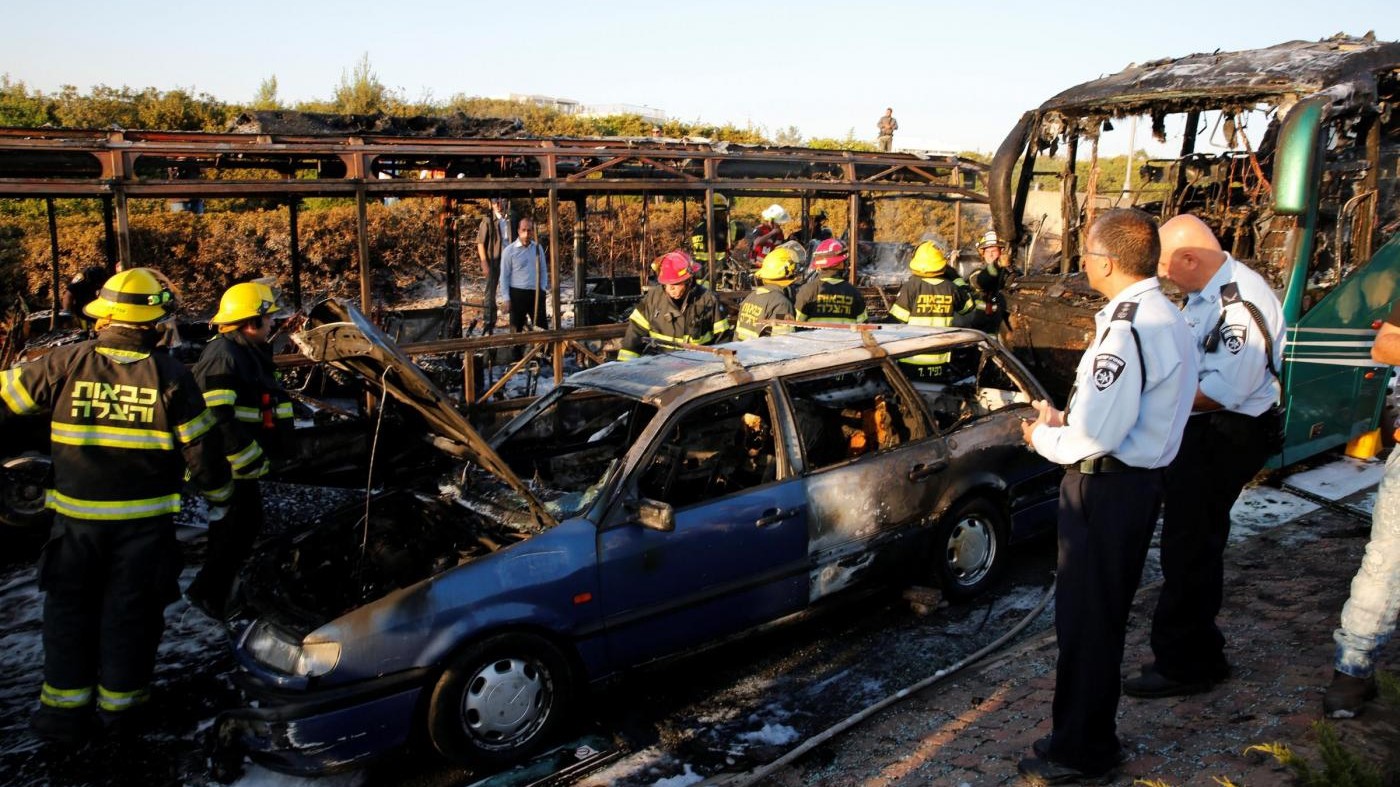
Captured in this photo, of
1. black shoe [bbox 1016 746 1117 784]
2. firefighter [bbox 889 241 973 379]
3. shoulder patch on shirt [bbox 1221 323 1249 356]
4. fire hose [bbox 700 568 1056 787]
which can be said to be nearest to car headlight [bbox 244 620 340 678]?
fire hose [bbox 700 568 1056 787]

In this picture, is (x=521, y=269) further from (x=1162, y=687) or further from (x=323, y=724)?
(x=1162, y=687)

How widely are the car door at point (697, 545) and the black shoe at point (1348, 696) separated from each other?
213 cm

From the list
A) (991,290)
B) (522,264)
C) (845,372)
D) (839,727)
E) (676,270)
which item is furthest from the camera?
(522,264)

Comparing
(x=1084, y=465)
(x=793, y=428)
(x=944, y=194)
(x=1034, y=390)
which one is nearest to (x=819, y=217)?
(x=944, y=194)

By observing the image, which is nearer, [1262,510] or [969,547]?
[969,547]

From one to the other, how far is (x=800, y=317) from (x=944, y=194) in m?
5.69

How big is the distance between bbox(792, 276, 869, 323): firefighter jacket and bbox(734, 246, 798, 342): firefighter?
139mm

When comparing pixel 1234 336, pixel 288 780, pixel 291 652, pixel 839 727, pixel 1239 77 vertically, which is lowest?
pixel 288 780

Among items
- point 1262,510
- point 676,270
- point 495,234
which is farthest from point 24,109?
point 1262,510

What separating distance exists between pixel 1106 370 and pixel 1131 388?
95 mm

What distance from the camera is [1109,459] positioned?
3047mm

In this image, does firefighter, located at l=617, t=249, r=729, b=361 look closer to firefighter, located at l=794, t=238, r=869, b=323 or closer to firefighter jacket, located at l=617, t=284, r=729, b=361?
firefighter jacket, located at l=617, t=284, r=729, b=361

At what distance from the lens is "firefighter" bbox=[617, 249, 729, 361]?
23.7ft

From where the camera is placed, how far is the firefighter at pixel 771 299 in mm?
7301
